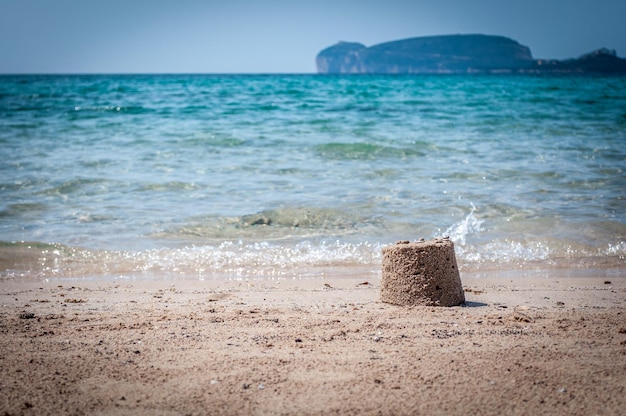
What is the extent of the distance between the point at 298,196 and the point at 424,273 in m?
4.23

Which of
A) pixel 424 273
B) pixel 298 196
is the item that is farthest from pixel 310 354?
pixel 298 196

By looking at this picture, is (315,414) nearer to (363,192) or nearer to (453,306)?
(453,306)

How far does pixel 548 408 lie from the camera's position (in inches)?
98.8

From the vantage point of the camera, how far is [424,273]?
3.83 meters

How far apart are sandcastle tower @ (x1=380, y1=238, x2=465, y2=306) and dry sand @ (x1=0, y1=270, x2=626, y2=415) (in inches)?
3.9

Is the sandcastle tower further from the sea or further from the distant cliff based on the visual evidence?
the distant cliff

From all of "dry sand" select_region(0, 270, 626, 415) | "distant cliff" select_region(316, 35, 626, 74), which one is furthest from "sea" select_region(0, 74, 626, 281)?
"distant cliff" select_region(316, 35, 626, 74)

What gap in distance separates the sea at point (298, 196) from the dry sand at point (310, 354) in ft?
4.03

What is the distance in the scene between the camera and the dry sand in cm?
257

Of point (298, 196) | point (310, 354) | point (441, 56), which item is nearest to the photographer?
point (310, 354)

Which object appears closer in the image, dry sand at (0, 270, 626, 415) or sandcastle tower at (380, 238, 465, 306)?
dry sand at (0, 270, 626, 415)

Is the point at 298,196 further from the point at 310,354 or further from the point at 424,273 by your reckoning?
the point at 310,354

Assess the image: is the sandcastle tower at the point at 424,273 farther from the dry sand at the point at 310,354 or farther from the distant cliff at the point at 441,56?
the distant cliff at the point at 441,56

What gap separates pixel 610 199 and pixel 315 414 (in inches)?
255
